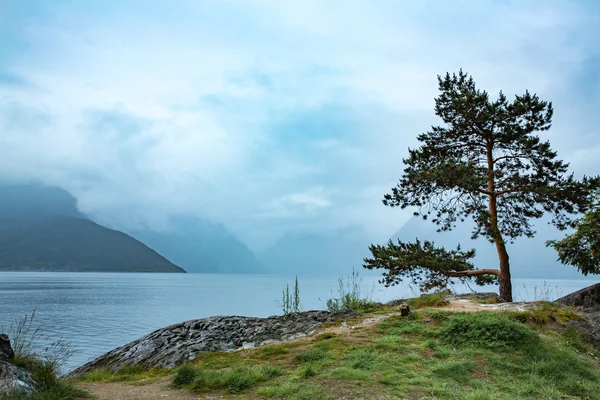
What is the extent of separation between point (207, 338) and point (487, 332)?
674cm

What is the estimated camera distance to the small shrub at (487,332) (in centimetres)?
925

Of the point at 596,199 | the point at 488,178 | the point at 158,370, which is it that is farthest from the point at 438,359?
the point at 596,199

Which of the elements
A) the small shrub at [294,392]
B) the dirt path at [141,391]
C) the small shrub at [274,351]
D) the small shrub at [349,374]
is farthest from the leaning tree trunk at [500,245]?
the small shrub at [294,392]

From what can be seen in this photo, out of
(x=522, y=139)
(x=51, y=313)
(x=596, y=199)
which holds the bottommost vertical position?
(x=51, y=313)

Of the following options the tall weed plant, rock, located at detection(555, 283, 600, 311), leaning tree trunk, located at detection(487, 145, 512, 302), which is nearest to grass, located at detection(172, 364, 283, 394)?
the tall weed plant

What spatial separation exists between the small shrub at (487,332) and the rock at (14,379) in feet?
25.5

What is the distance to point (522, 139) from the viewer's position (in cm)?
1677

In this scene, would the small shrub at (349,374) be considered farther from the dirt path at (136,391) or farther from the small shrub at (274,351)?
the dirt path at (136,391)

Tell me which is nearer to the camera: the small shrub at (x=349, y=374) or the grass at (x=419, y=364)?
the grass at (x=419, y=364)

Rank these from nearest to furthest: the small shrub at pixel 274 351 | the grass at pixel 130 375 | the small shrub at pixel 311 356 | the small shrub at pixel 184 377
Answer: the small shrub at pixel 184 377, the small shrub at pixel 311 356, the grass at pixel 130 375, the small shrub at pixel 274 351

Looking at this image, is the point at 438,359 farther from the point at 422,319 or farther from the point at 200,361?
the point at 200,361

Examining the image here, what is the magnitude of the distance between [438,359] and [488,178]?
34.3 feet

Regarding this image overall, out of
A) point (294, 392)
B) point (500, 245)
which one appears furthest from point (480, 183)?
point (294, 392)

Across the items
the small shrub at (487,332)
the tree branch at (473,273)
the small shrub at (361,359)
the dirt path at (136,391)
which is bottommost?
the dirt path at (136,391)
